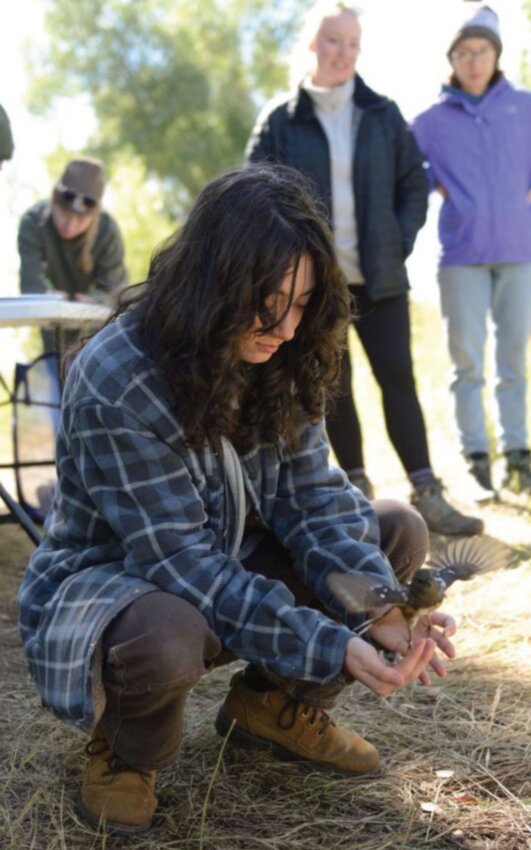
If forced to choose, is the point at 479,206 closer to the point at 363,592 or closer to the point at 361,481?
the point at 361,481

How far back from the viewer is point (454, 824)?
230 cm

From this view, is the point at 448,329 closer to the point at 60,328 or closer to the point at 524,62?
the point at 60,328

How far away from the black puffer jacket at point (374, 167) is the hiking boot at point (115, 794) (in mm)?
2524

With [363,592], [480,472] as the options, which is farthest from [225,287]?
[480,472]

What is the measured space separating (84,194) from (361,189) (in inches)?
56.7

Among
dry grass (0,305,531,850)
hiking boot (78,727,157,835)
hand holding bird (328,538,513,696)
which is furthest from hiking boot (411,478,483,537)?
hiking boot (78,727,157,835)

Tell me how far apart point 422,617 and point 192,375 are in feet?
1.95

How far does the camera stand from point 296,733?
252 cm

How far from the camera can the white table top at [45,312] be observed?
340 centimetres

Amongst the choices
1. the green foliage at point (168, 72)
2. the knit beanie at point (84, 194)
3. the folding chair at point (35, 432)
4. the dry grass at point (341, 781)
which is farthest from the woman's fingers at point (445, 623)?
the green foliage at point (168, 72)

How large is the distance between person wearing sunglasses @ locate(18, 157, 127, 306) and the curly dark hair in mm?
3146

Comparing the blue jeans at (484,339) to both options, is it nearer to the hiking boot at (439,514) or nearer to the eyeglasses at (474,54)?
the hiking boot at (439,514)

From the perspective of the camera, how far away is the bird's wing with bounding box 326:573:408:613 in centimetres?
208

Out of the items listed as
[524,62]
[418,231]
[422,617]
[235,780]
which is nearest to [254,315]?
[422,617]
